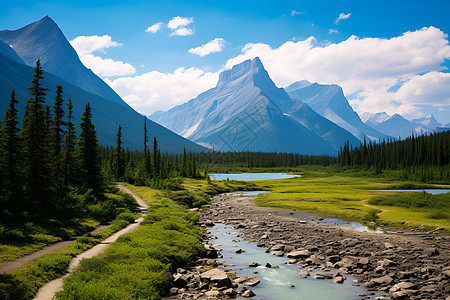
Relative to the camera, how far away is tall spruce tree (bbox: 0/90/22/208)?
3064cm

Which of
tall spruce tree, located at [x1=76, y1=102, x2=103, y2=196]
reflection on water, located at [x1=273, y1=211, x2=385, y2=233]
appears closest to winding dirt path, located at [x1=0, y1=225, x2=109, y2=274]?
tall spruce tree, located at [x1=76, y1=102, x2=103, y2=196]

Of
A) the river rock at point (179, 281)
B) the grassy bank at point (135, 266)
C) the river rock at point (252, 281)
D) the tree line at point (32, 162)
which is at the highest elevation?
the tree line at point (32, 162)

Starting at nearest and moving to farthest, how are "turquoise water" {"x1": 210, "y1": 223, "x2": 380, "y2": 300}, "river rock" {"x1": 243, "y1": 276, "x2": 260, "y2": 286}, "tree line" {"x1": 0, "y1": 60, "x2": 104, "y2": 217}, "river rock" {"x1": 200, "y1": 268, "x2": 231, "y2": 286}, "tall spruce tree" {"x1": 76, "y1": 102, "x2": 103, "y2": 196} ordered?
"turquoise water" {"x1": 210, "y1": 223, "x2": 380, "y2": 300}, "river rock" {"x1": 200, "y1": 268, "x2": 231, "y2": 286}, "river rock" {"x1": 243, "y1": 276, "x2": 260, "y2": 286}, "tree line" {"x1": 0, "y1": 60, "x2": 104, "y2": 217}, "tall spruce tree" {"x1": 76, "y1": 102, "x2": 103, "y2": 196}

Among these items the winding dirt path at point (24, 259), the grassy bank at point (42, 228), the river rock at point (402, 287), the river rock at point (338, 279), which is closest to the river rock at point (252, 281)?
the river rock at point (338, 279)

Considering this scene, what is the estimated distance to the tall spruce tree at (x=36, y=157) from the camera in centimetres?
3400

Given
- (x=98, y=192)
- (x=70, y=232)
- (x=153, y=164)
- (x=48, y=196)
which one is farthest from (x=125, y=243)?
(x=153, y=164)

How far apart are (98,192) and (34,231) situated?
2135 cm

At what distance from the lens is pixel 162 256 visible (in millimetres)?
21953

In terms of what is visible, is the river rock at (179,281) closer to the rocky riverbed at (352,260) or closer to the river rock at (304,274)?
the rocky riverbed at (352,260)

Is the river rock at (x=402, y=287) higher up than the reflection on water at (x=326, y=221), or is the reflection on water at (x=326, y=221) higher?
the river rock at (x=402, y=287)

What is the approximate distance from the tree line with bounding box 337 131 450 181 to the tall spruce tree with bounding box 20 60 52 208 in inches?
4911

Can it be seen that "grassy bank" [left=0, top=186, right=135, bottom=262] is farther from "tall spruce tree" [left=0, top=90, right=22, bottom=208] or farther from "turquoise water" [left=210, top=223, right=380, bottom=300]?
"turquoise water" [left=210, top=223, right=380, bottom=300]

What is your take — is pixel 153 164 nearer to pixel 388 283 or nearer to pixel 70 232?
pixel 70 232

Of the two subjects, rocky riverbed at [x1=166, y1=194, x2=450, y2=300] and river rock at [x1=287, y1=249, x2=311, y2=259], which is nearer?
rocky riverbed at [x1=166, y1=194, x2=450, y2=300]
